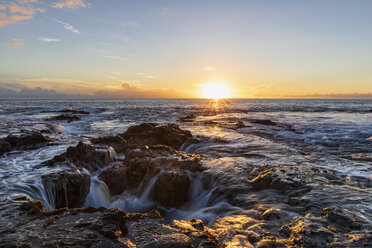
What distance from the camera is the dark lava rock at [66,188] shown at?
6215mm

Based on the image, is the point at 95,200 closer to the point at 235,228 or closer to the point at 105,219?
the point at 105,219

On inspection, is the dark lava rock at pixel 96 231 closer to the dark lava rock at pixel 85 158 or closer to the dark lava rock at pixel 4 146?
the dark lava rock at pixel 85 158

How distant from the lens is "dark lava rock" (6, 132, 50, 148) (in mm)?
11234

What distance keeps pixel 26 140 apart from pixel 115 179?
7136 millimetres

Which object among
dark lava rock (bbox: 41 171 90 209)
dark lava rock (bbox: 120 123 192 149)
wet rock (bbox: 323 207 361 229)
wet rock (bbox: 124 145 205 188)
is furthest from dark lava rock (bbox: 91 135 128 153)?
wet rock (bbox: 323 207 361 229)

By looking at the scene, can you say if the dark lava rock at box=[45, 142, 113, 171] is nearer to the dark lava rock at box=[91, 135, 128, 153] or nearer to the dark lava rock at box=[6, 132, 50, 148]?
the dark lava rock at box=[91, 135, 128, 153]

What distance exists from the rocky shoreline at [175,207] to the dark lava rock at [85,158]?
0.04m

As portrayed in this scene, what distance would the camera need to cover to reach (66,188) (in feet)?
21.0

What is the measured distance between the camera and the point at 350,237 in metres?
3.89

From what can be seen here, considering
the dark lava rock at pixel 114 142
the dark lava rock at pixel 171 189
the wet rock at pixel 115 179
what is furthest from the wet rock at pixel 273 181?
the dark lava rock at pixel 114 142

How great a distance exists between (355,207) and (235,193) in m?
2.87

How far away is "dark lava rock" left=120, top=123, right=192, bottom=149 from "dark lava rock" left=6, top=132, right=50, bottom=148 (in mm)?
4635

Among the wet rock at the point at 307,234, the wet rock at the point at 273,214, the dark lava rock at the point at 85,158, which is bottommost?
the wet rock at the point at 273,214

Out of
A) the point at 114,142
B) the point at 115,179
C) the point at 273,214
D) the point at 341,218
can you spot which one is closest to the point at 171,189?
the point at 115,179
